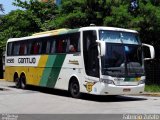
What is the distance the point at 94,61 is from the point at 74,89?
85.5 inches

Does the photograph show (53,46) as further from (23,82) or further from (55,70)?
(23,82)

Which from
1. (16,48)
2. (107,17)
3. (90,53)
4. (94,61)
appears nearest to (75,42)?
(90,53)

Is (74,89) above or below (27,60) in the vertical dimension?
below

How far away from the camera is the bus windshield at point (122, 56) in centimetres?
1794

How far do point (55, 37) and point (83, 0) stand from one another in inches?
252

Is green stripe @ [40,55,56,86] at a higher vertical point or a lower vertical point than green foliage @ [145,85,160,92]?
higher

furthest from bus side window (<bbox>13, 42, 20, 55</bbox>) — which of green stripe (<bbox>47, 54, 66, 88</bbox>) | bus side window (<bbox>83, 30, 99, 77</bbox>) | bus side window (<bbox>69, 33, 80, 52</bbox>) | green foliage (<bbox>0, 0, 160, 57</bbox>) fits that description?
bus side window (<bbox>83, 30, 99, 77</bbox>)

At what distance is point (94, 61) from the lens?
18375mm

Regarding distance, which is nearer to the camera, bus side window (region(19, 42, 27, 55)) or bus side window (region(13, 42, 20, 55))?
bus side window (region(19, 42, 27, 55))

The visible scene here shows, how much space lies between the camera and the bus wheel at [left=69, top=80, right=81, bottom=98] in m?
19.6

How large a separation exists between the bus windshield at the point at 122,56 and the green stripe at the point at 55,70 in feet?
10.2

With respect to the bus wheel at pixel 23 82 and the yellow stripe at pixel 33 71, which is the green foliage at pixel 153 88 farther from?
the bus wheel at pixel 23 82

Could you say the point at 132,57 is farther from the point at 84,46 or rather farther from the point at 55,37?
the point at 55,37

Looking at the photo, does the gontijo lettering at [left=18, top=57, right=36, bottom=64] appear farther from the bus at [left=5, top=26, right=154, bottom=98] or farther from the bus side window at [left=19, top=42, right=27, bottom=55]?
the bus at [left=5, top=26, right=154, bottom=98]
